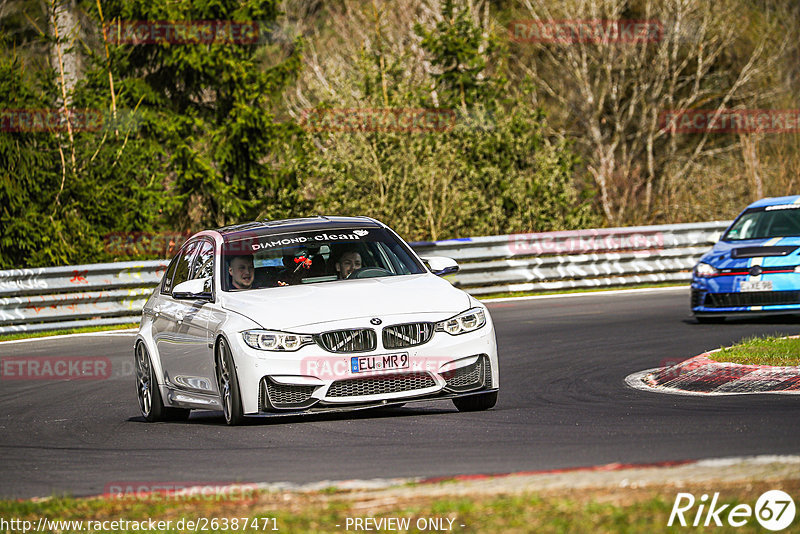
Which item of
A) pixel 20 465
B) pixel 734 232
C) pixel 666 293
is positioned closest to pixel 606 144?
pixel 666 293

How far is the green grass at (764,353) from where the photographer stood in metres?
12.0

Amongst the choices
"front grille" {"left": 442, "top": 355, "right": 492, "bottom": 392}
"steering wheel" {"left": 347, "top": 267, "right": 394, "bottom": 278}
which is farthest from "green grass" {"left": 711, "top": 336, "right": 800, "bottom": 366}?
"steering wheel" {"left": 347, "top": 267, "right": 394, "bottom": 278}

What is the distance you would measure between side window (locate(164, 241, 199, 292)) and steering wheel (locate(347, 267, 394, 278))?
174 cm

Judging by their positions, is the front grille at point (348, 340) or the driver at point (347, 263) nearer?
the front grille at point (348, 340)

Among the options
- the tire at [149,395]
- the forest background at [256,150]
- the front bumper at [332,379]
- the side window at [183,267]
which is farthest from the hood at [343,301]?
the forest background at [256,150]

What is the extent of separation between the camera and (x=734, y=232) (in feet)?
62.1

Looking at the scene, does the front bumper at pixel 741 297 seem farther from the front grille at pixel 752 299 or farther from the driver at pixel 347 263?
the driver at pixel 347 263

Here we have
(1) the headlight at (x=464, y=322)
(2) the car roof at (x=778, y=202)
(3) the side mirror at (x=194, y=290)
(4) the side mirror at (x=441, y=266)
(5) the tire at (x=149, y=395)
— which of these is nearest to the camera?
(1) the headlight at (x=464, y=322)

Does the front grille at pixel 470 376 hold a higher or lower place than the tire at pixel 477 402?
higher

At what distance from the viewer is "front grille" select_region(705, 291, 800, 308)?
17281 millimetres

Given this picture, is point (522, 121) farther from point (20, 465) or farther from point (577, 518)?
point (577, 518)

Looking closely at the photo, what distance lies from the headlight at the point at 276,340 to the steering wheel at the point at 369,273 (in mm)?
1311

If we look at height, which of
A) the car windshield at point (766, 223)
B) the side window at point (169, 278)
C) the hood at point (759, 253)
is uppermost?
the side window at point (169, 278)

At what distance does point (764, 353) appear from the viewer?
12523 mm
